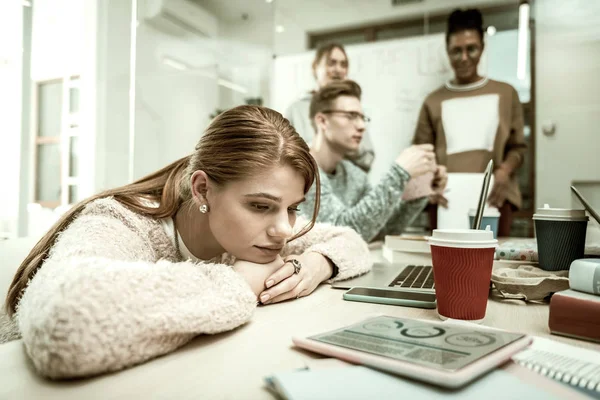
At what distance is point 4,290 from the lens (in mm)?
830

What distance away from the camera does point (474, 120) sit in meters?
2.06

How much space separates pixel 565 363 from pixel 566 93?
2.00 m

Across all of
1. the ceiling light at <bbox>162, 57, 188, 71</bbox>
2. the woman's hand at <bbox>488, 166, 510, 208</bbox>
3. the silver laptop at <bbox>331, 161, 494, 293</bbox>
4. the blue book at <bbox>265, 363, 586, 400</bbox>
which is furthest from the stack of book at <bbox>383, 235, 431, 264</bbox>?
the ceiling light at <bbox>162, 57, 188, 71</bbox>

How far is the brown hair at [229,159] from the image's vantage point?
77cm

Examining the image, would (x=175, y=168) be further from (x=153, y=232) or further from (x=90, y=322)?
(x=90, y=322)

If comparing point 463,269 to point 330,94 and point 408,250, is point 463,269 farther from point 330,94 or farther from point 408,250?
point 330,94

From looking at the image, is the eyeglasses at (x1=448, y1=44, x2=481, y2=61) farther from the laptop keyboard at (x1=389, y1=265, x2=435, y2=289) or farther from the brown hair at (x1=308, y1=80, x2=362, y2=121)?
the laptop keyboard at (x1=389, y1=265, x2=435, y2=289)

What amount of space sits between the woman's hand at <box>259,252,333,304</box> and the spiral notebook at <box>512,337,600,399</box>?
1.23 ft

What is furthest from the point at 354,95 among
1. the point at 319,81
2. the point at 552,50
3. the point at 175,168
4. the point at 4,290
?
the point at 4,290

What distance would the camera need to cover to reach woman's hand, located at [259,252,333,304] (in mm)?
700

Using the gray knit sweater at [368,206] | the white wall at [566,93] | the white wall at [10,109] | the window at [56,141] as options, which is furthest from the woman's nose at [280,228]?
the white wall at [566,93]

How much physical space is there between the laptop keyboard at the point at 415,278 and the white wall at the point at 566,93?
1330mm

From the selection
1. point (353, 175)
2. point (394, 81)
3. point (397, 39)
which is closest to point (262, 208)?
point (353, 175)

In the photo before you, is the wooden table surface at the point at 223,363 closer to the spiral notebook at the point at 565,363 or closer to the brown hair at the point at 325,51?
the spiral notebook at the point at 565,363
